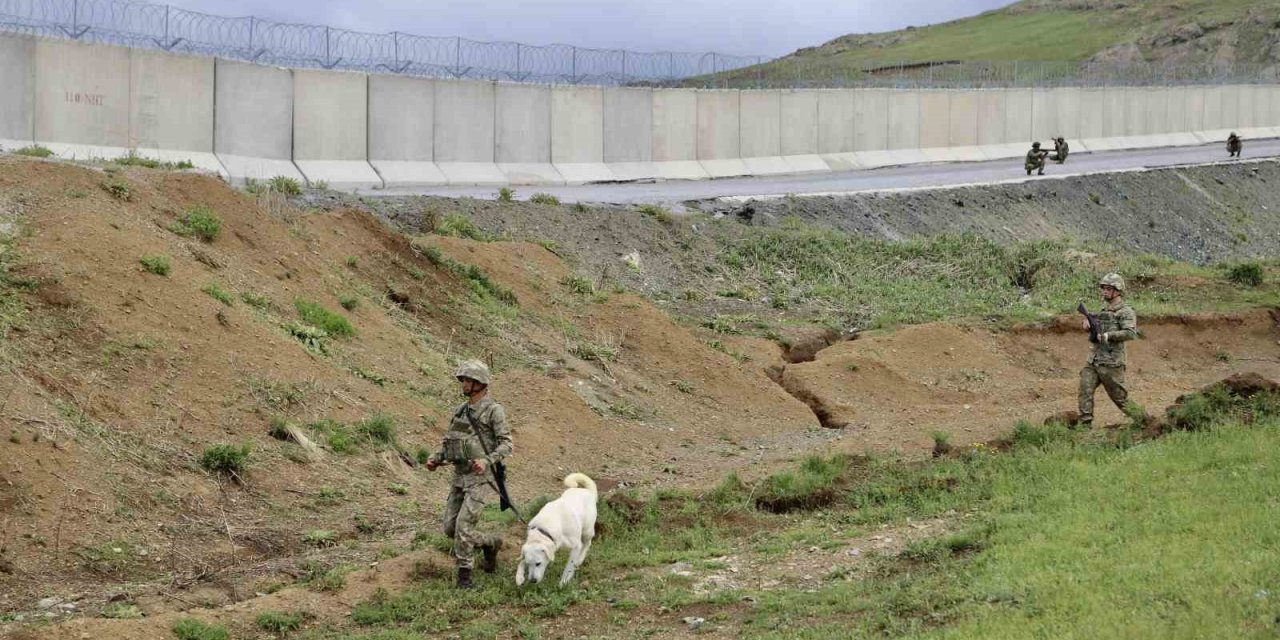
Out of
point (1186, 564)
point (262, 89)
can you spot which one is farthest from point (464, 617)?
point (262, 89)

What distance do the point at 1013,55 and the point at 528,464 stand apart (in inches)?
4451

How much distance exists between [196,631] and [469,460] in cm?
251

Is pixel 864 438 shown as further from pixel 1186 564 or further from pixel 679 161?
pixel 679 161

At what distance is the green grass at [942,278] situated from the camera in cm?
2822

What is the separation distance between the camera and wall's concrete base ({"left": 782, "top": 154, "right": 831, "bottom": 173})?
45.3 metres

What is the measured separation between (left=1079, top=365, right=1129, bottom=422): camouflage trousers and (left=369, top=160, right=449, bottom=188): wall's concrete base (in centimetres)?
1923

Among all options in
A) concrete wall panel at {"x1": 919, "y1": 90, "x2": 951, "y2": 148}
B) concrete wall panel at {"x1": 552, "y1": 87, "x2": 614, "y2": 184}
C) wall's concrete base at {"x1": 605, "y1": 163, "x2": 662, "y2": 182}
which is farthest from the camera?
concrete wall panel at {"x1": 919, "y1": 90, "x2": 951, "y2": 148}

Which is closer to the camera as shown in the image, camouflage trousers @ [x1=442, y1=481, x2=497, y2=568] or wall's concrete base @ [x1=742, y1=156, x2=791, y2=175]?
camouflage trousers @ [x1=442, y1=481, x2=497, y2=568]

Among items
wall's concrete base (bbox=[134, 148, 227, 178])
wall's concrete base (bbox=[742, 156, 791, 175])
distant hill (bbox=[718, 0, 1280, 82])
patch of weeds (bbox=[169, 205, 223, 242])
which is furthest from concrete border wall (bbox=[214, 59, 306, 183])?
distant hill (bbox=[718, 0, 1280, 82])

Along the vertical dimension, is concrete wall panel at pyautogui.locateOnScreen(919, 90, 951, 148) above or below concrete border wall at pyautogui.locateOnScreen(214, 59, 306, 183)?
above

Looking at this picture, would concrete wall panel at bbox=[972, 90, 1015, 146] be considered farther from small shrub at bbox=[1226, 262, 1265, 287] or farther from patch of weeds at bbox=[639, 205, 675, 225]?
patch of weeds at bbox=[639, 205, 675, 225]

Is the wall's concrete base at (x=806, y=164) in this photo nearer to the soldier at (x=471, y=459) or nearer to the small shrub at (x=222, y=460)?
the small shrub at (x=222, y=460)

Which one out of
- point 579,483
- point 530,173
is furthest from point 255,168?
point 579,483

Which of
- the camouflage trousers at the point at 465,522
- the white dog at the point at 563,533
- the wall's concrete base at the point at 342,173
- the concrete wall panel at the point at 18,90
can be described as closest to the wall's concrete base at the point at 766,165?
the wall's concrete base at the point at 342,173
